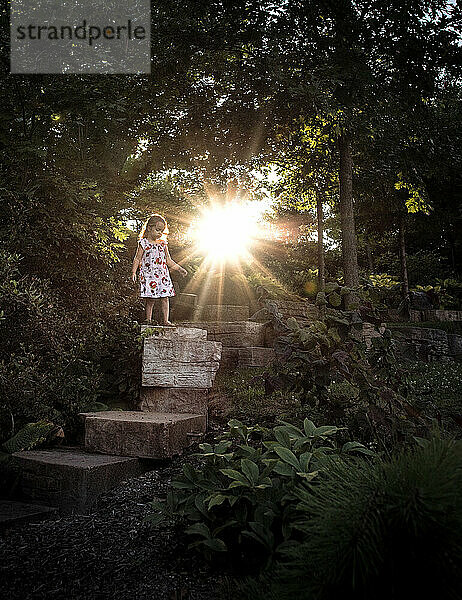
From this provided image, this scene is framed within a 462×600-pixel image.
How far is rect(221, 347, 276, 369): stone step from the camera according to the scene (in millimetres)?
7527

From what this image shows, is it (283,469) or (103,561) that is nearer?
(283,469)

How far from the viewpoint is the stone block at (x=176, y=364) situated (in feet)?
16.4

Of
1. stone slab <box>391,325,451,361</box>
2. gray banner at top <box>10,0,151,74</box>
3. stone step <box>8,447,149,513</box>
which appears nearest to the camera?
stone step <box>8,447,149,513</box>

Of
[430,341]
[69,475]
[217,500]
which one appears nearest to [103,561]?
[217,500]

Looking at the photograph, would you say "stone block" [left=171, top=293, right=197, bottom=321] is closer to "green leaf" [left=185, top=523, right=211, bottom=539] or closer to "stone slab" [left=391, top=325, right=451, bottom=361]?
"stone slab" [left=391, top=325, right=451, bottom=361]

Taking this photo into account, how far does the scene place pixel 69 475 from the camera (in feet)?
10.1

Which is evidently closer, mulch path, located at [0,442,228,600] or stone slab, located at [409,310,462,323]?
mulch path, located at [0,442,228,600]

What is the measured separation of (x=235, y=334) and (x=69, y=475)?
509cm

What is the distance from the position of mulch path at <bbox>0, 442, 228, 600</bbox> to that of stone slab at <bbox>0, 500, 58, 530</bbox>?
0.06 meters

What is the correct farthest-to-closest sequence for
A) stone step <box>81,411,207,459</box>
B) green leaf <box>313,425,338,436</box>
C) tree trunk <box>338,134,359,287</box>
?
1. tree trunk <box>338,134,359,287</box>
2. stone step <box>81,411,207,459</box>
3. green leaf <box>313,425,338,436</box>

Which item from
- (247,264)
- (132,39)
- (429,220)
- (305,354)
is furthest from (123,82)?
(429,220)

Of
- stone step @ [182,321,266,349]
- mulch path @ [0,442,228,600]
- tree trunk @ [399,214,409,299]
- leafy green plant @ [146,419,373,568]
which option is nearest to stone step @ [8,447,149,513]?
mulch path @ [0,442,228,600]

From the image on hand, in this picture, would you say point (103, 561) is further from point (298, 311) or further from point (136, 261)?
point (298, 311)

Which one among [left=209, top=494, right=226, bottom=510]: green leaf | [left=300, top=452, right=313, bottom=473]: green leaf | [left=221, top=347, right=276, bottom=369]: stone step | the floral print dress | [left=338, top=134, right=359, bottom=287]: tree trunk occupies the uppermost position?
[left=338, top=134, right=359, bottom=287]: tree trunk
